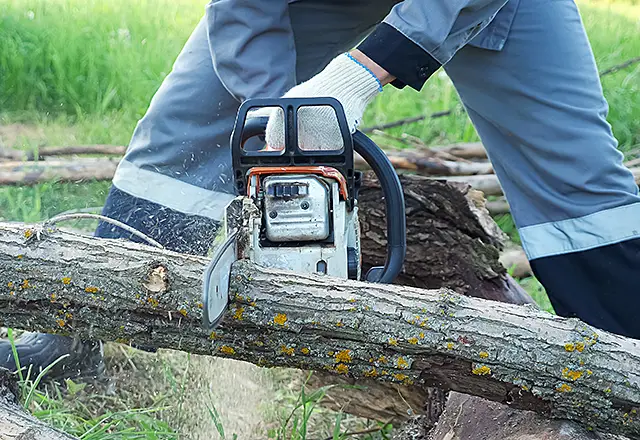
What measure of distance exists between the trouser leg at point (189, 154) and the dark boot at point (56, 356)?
33 centimetres

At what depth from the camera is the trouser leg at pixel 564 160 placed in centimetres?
202

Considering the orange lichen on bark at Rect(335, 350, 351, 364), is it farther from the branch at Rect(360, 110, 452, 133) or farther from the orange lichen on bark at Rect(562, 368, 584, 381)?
the branch at Rect(360, 110, 452, 133)

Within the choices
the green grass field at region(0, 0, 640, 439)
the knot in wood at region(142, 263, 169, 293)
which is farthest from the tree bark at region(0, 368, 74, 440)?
the green grass field at region(0, 0, 640, 439)

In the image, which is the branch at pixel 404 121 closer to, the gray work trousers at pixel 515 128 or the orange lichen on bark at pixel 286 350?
the gray work trousers at pixel 515 128

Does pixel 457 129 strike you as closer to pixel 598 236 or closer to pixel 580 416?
pixel 598 236

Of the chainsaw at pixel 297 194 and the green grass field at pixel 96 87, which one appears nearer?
the chainsaw at pixel 297 194

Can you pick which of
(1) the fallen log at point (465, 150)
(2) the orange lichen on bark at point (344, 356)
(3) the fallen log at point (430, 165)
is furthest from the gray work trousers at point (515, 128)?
→ (1) the fallen log at point (465, 150)

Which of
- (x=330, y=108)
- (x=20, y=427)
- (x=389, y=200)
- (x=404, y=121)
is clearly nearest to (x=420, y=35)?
(x=330, y=108)

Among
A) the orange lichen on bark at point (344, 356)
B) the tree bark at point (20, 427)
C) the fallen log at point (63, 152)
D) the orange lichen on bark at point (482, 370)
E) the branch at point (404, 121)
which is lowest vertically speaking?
the branch at point (404, 121)

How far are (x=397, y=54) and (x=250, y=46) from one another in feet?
1.72

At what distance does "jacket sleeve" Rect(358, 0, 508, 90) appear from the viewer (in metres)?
1.62

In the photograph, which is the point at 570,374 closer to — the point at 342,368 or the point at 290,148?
the point at 342,368

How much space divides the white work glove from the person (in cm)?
36

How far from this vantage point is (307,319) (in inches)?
53.7
